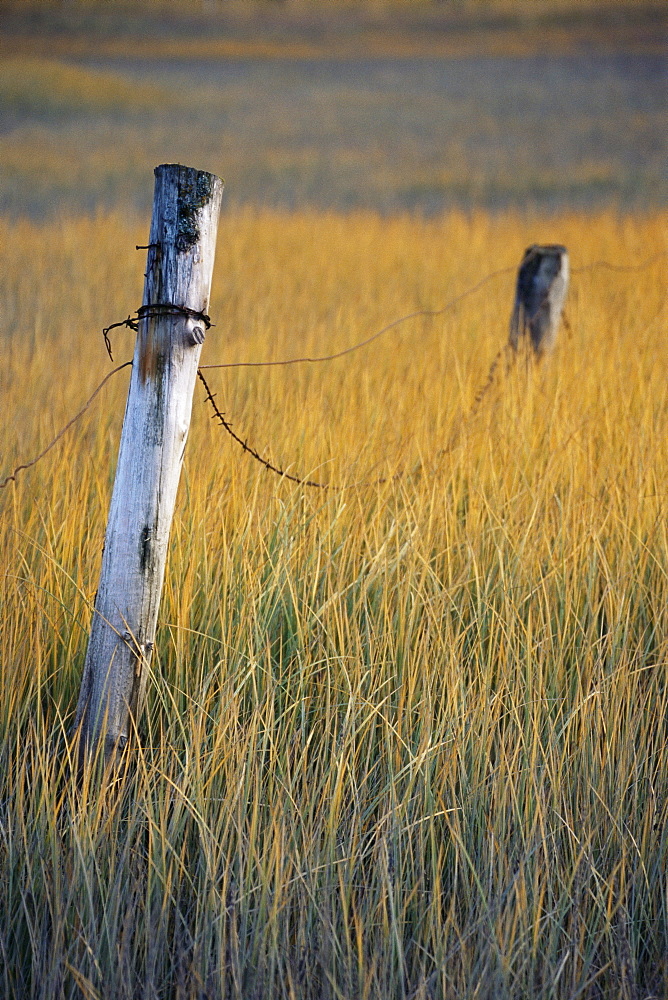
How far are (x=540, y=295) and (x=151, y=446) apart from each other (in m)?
2.82

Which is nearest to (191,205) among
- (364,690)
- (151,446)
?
(151,446)

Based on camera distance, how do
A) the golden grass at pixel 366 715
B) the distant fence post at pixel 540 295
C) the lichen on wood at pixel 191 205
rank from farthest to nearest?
1. the distant fence post at pixel 540 295
2. the lichen on wood at pixel 191 205
3. the golden grass at pixel 366 715

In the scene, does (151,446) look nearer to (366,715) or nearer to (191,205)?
(191,205)

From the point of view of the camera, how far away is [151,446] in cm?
168

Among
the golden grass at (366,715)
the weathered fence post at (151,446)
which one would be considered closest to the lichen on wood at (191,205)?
the weathered fence post at (151,446)

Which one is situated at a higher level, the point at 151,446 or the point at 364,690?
the point at 151,446

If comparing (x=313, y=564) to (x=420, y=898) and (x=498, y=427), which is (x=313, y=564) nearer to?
(x=420, y=898)

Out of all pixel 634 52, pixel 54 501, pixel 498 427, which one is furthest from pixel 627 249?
pixel 634 52

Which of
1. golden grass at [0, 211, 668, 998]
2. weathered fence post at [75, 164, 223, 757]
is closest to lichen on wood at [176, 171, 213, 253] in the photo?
weathered fence post at [75, 164, 223, 757]

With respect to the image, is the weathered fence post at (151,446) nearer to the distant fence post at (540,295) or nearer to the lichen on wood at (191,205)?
the lichen on wood at (191,205)

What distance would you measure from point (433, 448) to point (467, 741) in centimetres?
142

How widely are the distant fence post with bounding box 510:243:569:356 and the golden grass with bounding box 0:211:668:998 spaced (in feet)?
1.00

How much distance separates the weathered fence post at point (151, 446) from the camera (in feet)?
5.32

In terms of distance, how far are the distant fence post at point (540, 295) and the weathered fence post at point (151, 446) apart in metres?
2.62
